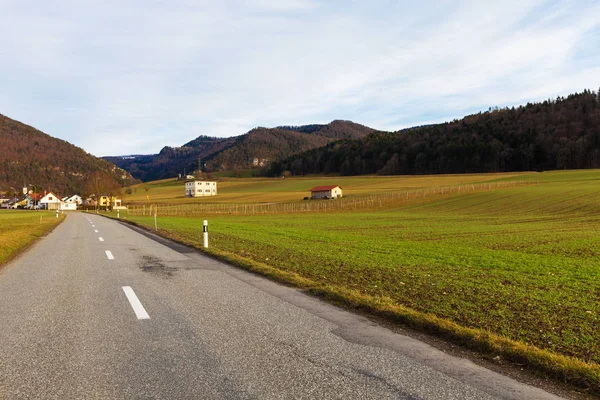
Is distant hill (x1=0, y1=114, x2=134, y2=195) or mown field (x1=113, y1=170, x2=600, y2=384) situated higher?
distant hill (x1=0, y1=114, x2=134, y2=195)

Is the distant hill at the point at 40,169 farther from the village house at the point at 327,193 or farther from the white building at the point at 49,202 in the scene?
the village house at the point at 327,193

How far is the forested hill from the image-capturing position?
13612 cm

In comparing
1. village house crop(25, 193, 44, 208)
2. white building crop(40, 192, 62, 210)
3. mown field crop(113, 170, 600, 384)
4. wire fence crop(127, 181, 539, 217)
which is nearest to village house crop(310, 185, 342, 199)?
wire fence crop(127, 181, 539, 217)

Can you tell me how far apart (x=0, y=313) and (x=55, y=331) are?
176 centimetres

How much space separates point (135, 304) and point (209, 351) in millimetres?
3021

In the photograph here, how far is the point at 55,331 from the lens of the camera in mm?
5730

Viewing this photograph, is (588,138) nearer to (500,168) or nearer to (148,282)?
(500,168)

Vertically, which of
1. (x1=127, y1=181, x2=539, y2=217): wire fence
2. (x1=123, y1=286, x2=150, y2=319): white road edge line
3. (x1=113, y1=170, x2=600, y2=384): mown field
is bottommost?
(x1=127, y1=181, x2=539, y2=217): wire fence

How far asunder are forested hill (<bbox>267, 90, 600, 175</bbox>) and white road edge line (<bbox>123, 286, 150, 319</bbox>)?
149241 millimetres

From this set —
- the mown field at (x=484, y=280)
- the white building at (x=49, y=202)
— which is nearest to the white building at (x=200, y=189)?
the white building at (x=49, y=202)

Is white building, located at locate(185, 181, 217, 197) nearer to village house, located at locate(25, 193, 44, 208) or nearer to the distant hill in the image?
village house, located at locate(25, 193, 44, 208)

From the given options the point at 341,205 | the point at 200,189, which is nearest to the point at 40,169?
the point at 200,189

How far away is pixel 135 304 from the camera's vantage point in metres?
7.27

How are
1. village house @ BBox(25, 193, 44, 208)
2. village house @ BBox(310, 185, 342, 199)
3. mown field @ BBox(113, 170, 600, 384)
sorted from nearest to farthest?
1. mown field @ BBox(113, 170, 600, 384)
2. village house @ BBox(310, 185, 342, 199)
3. village house @ BBox(25, 193, 44, 208)
